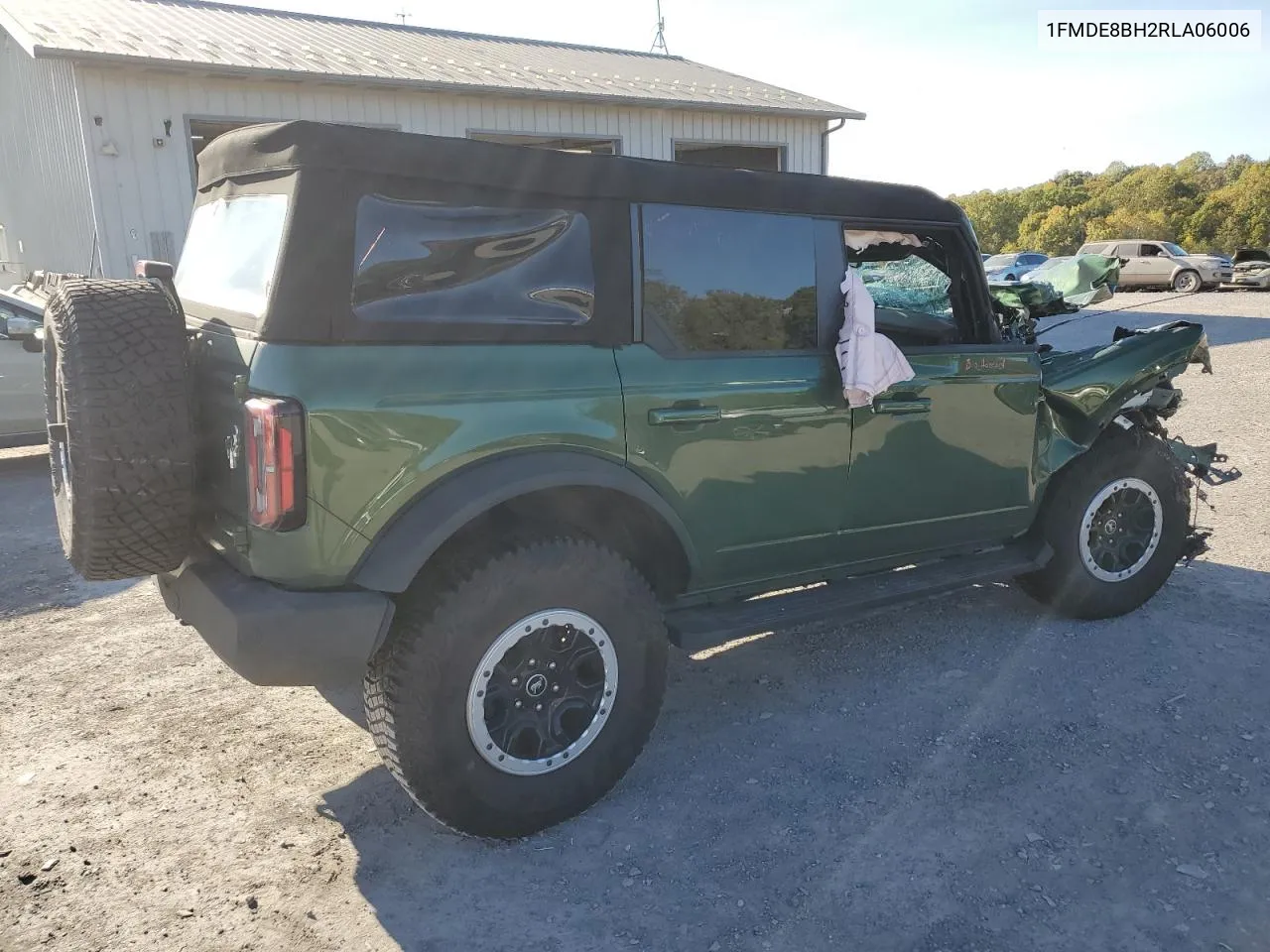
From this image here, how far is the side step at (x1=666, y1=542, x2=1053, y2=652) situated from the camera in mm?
3510

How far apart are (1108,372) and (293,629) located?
3830mm

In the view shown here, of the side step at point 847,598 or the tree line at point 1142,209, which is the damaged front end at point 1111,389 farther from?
the tree line at point 1142,209

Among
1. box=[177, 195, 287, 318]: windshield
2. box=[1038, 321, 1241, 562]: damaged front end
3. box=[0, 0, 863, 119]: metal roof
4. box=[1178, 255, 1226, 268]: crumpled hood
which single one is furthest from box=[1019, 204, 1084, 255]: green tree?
box=[177, 195, 287, 318]: windshield

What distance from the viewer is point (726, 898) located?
2.79 meters

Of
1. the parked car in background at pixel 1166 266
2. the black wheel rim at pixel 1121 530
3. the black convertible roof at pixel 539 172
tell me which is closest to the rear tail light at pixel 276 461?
the black convertible roof at pixel 539 172

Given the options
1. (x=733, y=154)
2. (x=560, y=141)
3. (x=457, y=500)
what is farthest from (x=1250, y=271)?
(x=457, y=500)

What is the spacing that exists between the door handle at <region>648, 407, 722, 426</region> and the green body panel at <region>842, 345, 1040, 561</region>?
0.72 meters

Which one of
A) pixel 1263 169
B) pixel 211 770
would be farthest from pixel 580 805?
pixel 1263 169

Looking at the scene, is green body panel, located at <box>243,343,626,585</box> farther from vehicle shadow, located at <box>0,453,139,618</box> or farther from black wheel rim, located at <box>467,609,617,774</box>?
vehicle shadow, located at <box>0,453,139,618</box>

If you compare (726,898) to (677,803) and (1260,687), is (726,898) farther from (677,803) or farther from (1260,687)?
(1260,687)

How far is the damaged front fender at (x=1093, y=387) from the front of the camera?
4.44m

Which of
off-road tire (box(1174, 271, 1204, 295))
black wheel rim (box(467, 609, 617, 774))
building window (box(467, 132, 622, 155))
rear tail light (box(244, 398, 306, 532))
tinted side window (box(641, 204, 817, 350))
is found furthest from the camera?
off-road tire (box(1174, 271, 1204, 295))

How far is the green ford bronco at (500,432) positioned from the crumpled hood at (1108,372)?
0.47 meters

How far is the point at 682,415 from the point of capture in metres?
3.31
